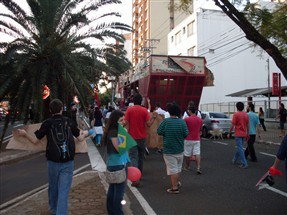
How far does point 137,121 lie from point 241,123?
3.44 meters

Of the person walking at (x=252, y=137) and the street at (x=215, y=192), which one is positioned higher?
the person walking at (x=252, y=137)

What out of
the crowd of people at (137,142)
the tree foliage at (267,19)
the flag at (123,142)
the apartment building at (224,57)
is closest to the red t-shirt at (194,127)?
the crowd of people at (137,142)

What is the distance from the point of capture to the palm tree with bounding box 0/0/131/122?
39.4 ft

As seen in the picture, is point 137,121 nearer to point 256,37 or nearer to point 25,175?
point 25,175

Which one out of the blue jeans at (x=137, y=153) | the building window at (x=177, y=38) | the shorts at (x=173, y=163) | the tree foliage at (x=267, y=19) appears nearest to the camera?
the shorts at (x=173, y=163)

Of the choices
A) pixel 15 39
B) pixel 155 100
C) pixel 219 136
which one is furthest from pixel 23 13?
pixel 219 136

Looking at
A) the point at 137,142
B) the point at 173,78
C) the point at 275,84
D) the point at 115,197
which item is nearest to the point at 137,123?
the point at 137,142

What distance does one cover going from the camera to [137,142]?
7906 millimetres

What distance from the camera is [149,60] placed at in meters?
13.8

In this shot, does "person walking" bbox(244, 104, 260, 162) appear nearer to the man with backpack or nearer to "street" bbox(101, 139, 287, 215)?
"street" bbox(101, 139, 287, 215)

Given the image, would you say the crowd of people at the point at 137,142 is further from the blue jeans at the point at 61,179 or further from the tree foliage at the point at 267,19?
the tree foliage at the point at 267,19

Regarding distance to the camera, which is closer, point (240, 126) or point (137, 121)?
point (137, 121)

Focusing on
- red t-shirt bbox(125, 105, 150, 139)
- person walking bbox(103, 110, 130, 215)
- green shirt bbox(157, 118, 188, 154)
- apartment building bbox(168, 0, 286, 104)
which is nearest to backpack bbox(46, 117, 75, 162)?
person walking bbox(103, 110, 130, 215)

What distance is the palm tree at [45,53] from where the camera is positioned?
12.0 metres
